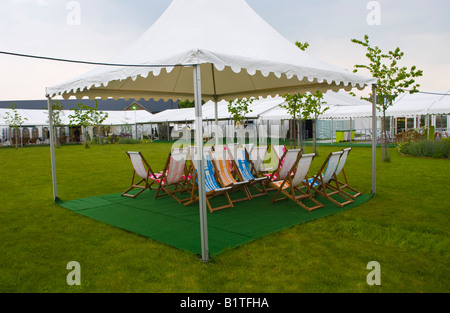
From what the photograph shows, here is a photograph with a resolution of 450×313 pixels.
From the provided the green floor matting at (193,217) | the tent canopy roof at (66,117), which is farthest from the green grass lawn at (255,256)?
the tent canopy roof at (66,117)

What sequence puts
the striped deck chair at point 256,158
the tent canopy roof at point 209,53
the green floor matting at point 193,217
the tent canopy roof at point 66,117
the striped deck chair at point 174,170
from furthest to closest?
the tent canopy roof at point 66,117, the striped deck chair at point 256,158, the striped deck chair at point 174,170, the green floor matting at point 193,217, the tent canopy roof at point 209,53

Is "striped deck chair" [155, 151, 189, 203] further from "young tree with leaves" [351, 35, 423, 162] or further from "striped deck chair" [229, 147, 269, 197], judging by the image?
"young tree with leaves" [351, 35, 423, 162]

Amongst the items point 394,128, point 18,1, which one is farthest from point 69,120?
point 18,1

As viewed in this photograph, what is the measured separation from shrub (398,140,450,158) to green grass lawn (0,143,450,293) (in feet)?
25.7

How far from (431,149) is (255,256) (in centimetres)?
1225

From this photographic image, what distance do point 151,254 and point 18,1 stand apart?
4.23 metres

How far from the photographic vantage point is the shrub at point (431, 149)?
13.3 meters

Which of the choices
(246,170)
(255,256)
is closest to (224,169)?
(246,170)

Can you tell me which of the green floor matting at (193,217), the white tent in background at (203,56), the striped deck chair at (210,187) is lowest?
the green floor matting at (193,217)

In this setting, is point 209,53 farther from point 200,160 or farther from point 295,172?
point 295,172

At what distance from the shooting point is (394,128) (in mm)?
27328

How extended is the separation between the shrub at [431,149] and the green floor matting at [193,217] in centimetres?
837

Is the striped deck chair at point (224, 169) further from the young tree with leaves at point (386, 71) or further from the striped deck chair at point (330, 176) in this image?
the young tree with leaves at point (386, 71)

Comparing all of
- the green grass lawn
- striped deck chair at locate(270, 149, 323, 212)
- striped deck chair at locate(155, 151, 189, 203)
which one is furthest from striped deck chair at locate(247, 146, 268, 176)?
the green grass lawn
